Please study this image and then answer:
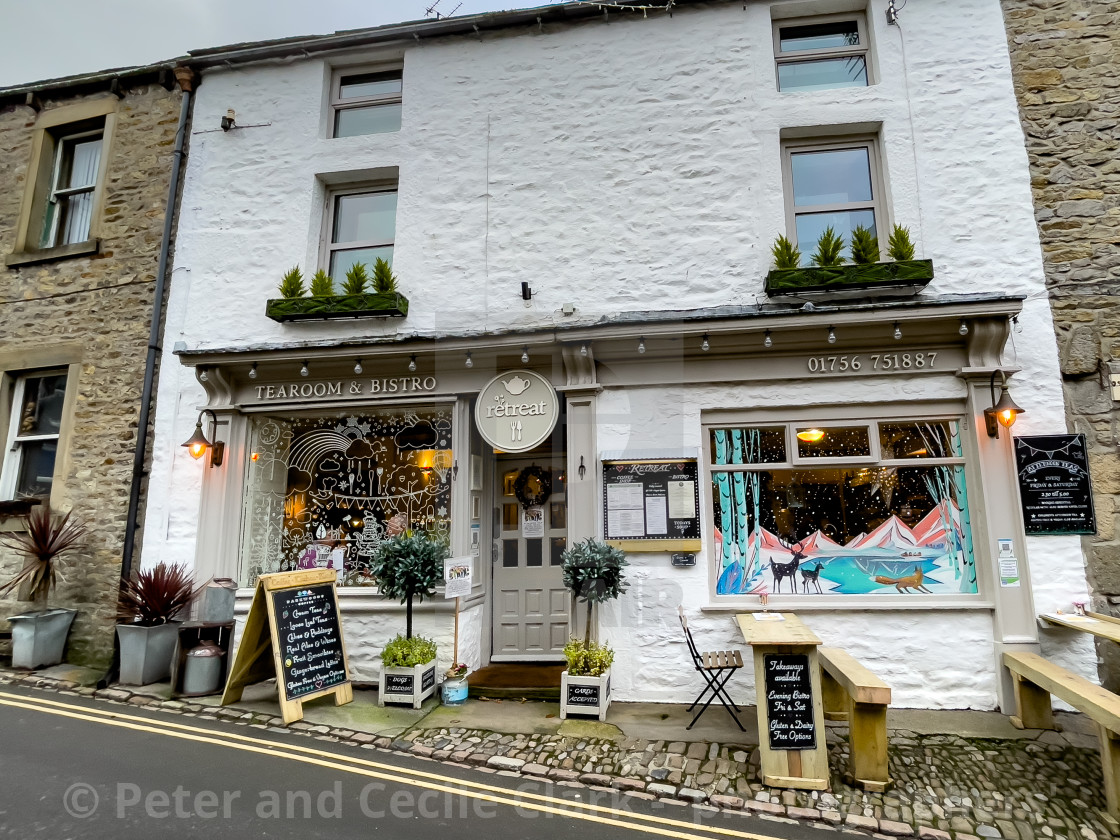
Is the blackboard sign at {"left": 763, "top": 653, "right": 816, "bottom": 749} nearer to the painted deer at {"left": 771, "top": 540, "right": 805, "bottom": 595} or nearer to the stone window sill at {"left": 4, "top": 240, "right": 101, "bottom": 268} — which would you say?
the painted deer at {"left": 771, "top": 540, "right": 805, "bottom": 595}

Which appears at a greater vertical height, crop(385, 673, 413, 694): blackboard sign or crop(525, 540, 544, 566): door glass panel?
crop(525, 540, 544, 566): door glass panel

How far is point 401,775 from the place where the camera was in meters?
4.51

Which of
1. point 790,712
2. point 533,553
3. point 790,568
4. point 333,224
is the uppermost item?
point 333,224

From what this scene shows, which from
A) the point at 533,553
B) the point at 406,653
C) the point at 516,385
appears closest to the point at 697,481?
the point at 516,385

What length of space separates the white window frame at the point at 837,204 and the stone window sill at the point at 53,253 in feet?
28.3

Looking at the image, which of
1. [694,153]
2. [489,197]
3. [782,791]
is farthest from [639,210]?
[782,791]

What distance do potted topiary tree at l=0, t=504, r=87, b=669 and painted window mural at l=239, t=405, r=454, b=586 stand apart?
7.30 ft

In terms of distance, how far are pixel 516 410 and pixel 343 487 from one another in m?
2.30

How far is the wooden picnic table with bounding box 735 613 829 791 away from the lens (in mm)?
4305

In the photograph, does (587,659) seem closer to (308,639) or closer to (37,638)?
(308,639)

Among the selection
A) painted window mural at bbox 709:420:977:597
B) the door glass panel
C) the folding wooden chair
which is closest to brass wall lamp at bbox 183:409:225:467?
the door glass panel

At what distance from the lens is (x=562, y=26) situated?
7.73m

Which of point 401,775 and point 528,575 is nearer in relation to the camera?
point 401,775

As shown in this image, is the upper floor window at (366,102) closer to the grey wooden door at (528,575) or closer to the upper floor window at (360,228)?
the upper floor window at (360,228)
